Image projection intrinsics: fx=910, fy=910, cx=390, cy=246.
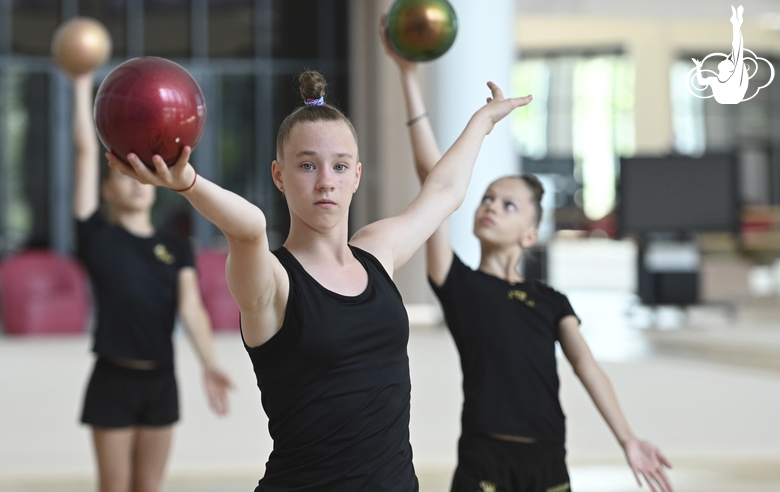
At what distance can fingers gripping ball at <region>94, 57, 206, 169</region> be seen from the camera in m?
1.43

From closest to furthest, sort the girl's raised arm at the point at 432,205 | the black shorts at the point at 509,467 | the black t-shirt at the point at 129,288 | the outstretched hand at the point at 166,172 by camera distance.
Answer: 1. the outstretched hand at the point at 166,172
2. the girl's raised arm at the point at 432,205
3. the black shorts at the point at 509,467
4. the black t-shirt at the point at 129,288

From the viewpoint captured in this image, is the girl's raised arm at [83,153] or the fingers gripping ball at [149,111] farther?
the girl's raised arm at [83,153]

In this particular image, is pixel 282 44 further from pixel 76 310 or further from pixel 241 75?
pixel 76 310

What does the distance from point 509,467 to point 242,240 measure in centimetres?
127

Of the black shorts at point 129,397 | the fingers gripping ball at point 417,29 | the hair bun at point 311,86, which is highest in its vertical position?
the fingers gripping ball at point 417,29

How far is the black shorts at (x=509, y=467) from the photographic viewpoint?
2482mm

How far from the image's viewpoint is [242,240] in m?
1.54

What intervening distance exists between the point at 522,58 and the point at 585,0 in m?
2.77

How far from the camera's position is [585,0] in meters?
19.1

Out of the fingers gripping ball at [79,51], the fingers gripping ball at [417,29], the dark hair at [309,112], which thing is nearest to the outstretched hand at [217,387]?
the fingers gripping ball at [79,51]

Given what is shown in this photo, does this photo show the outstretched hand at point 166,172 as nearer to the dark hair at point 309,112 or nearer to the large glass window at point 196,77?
the dark hair at point 309,112

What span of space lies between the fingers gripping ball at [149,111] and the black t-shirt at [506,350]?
50.7 inches

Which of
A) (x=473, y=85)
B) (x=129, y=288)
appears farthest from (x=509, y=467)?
(x=473, y=85)

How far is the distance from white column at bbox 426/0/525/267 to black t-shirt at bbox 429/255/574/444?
6.27m
